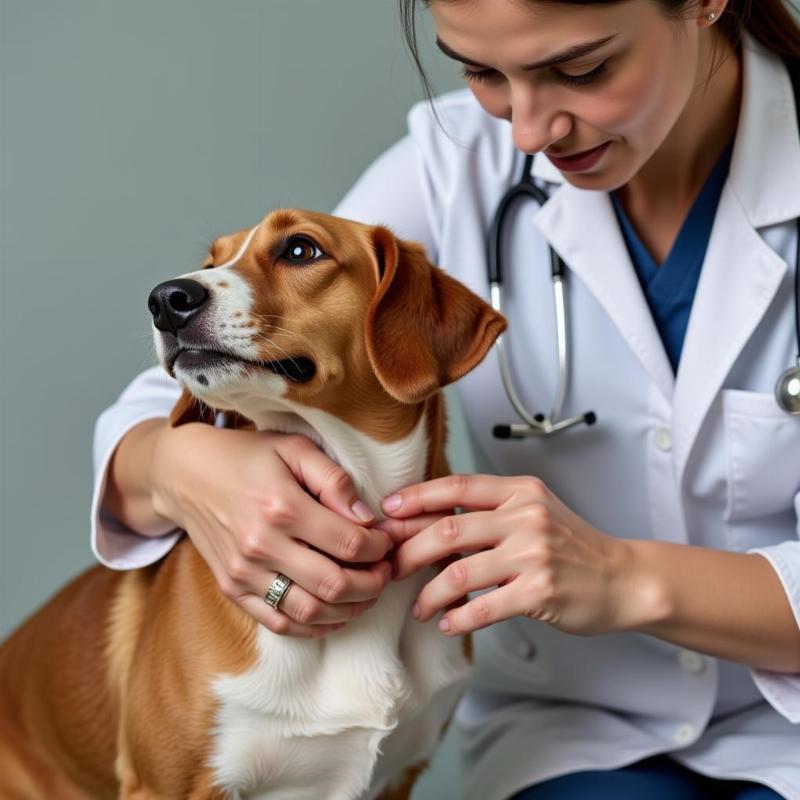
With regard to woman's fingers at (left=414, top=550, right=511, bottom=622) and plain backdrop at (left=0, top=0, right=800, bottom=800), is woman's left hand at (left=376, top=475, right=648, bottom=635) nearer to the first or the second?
woman's fingers at (left=414, top=550, right=511, bottom=622)

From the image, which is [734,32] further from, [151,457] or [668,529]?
[151,457]

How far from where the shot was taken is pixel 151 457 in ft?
6.07

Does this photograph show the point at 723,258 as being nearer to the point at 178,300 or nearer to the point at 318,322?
the point at 318,322

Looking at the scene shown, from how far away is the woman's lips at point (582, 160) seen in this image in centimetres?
175

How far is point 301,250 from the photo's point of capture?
1701 mm

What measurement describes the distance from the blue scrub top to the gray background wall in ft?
→ 3.88

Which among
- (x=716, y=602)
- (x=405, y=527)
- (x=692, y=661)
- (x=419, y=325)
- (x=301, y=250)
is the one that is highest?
(x=301, y=250)

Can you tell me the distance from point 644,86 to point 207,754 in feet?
3.42

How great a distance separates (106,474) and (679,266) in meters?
0.93

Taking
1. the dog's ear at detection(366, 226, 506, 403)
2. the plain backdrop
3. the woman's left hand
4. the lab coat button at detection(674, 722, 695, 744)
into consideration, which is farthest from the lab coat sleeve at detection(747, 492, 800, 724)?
the plain backdrop

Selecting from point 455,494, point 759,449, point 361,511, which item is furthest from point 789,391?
point 361,511

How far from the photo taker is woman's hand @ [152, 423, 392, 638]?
1.61m

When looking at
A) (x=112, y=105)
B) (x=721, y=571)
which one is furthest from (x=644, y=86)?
(x=112, y=105)

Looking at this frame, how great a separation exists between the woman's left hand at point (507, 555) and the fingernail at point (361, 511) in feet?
0.13
